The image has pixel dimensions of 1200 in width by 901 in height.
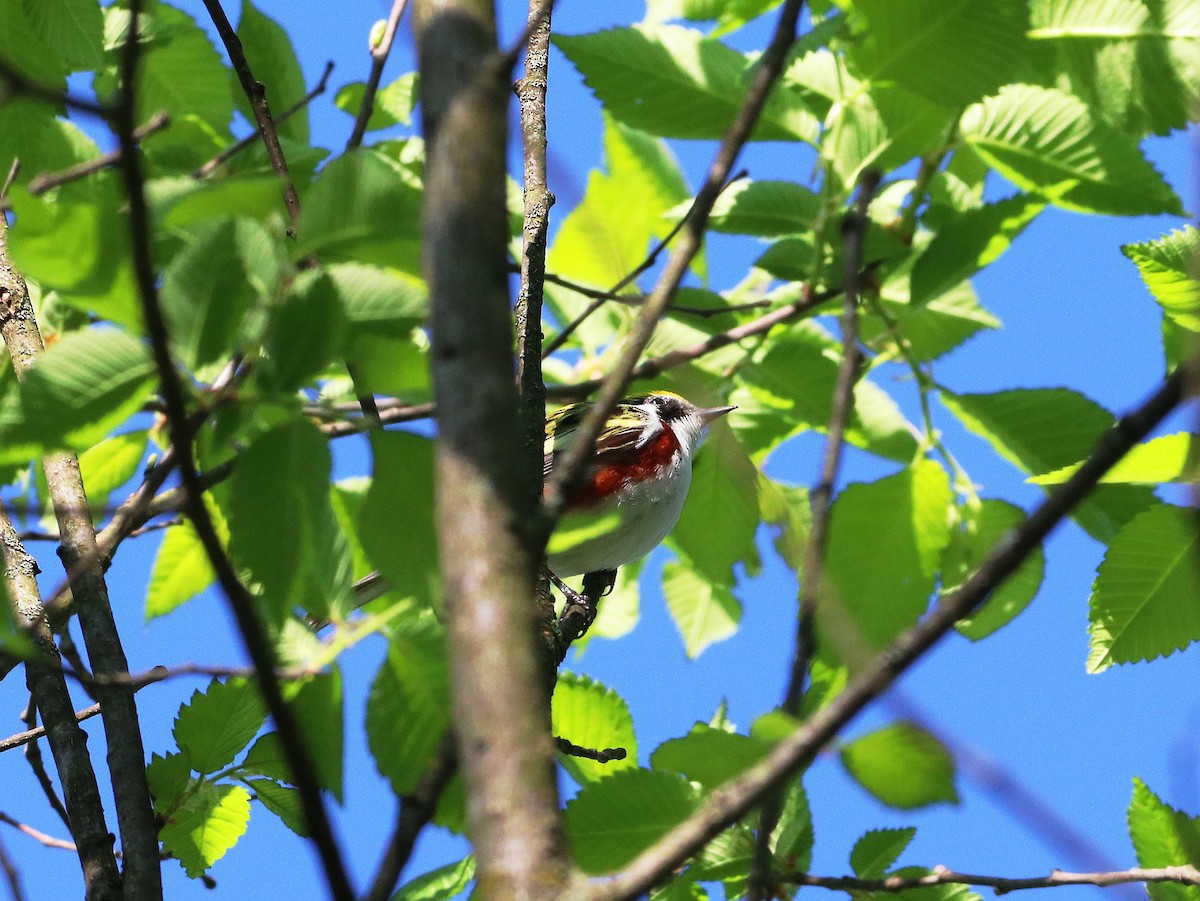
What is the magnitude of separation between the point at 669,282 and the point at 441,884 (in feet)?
5.57

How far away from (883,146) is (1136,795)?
1982mm

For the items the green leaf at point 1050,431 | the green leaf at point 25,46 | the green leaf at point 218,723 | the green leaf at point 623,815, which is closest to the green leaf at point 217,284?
the green leaf at point 218,723

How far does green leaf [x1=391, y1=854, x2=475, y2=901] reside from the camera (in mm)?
2727

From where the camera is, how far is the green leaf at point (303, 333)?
5.34 ft

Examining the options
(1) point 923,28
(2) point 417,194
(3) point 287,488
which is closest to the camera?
(3) point 287,488

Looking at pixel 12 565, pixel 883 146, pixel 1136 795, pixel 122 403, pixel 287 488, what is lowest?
pixel 1136 795

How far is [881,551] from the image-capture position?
3482 mm

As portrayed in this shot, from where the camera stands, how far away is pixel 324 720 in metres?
1.68

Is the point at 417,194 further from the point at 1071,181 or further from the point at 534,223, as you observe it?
the point at 1071,181

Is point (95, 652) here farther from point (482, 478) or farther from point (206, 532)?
point (482, 478)

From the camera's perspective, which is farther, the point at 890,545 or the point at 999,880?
the point at 890,545

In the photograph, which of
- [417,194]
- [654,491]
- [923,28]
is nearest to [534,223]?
[923,28]

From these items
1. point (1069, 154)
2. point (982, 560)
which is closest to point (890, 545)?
point (982, 560)

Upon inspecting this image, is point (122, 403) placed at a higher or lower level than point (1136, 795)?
higher
